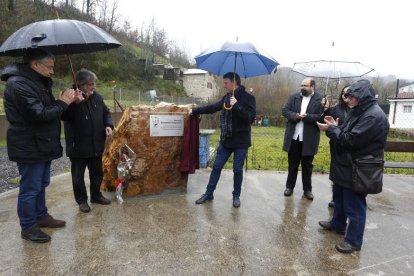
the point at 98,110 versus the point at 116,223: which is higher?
the point at 98,110

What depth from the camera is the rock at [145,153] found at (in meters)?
4.70

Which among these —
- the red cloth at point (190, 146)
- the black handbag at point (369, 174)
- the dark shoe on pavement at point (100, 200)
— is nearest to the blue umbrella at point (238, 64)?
the red cloth at point (190, 146)

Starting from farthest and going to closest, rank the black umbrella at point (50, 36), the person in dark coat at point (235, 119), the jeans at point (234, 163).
→ the jeans at point (234, 163), the person in dark coat at point (235, 119), the black umbrella at point (50, 36)

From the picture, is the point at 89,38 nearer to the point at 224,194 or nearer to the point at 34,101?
the point at 34,101

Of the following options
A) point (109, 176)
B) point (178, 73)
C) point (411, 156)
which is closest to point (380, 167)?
point (109, 176)

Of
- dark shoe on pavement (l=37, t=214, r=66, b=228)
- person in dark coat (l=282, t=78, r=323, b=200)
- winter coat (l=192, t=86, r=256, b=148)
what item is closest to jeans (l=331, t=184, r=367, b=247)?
person in dark coat (l=282, t=78, r=323, b=200)

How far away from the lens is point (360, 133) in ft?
10.5

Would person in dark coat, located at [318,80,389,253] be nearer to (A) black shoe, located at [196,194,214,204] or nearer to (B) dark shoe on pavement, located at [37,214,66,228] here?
(A) black shoe, located at [196,194,214,204]

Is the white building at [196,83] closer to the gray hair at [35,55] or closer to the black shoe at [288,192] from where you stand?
the black shoe at [288,192]

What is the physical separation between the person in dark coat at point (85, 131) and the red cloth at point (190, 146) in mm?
1130

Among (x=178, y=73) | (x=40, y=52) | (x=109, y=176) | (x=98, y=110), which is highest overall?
(x=178, y=73)

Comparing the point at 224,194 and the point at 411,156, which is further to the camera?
the point at 411,156

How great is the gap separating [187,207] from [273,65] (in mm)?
2416

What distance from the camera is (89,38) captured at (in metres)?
3.29
